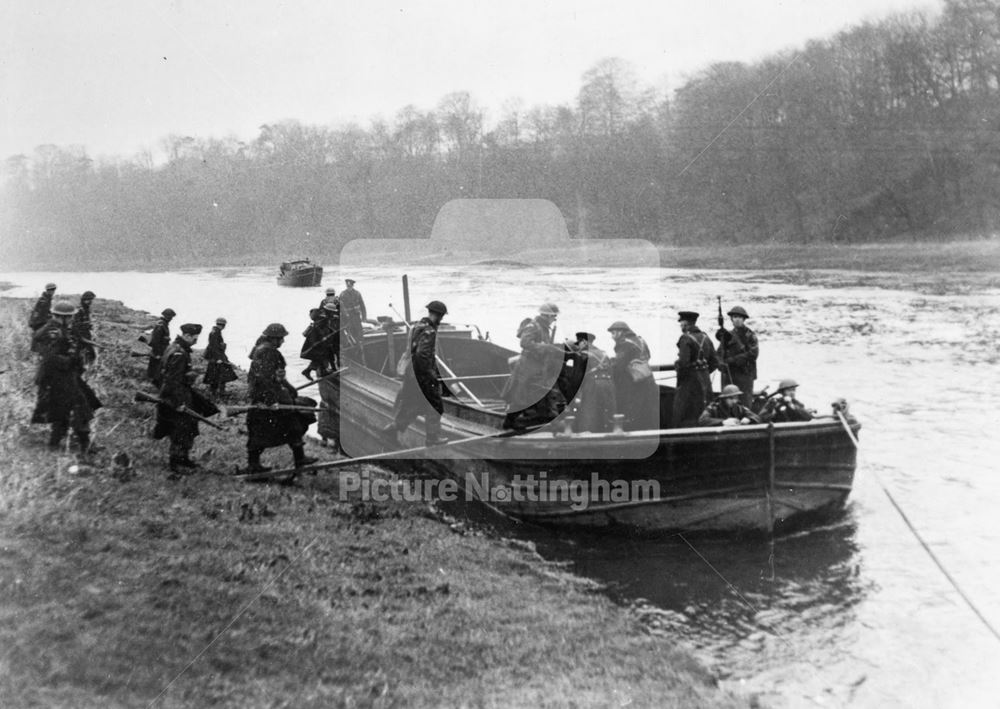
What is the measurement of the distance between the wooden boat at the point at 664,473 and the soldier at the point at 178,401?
2.50 m

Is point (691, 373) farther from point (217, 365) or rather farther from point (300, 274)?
point (300, 274)

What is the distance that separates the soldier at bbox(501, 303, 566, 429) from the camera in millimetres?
7766

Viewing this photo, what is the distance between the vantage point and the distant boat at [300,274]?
31.6 metres

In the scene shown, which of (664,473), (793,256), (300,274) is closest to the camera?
(664,473)

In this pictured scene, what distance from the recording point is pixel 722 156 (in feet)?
117

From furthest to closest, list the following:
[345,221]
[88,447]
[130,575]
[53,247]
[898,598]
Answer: [53,247] → [345,221] → [88,447] → [898,598] → [130,575]

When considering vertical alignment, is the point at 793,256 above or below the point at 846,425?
above

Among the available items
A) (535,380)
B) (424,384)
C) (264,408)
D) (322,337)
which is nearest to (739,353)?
(535,380)

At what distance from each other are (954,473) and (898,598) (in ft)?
13.9

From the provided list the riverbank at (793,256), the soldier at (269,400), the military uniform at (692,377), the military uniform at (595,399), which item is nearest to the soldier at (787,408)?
the military uniform at (692,377)

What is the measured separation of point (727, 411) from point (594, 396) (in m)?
1.39

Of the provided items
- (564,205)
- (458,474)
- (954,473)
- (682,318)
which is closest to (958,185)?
(564,205)

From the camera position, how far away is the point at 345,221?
33.8m

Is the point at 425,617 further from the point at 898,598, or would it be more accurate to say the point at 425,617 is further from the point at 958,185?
the point at 958,185
